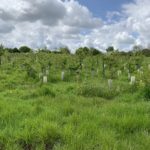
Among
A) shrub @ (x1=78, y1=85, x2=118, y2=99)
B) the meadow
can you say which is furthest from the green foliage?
shrub @ (x1=78, y1=85, x2=118, y2=99)

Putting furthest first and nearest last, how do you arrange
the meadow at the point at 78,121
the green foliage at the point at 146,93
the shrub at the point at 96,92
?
the shrub at the point at 96,92
the green foliage at the point at 146,93
the meadow at the point at 78,121

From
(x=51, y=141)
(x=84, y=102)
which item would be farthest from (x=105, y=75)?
(x=51, y=141)

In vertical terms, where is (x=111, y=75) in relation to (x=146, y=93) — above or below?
above

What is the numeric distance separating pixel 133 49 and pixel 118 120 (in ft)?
45.5

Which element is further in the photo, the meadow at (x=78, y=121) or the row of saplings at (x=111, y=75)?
the row of saplings at (x=111, y=75)

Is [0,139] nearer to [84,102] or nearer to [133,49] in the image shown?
[84,102]

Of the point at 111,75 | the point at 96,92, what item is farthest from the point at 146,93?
the point at 111,75

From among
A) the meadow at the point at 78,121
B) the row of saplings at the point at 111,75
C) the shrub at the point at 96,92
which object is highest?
the row of saplings at the point at 111,75

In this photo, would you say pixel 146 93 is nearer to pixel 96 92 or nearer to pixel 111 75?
pixel 96 92

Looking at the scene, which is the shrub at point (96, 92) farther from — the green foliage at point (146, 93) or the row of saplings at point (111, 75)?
the green foliage at point (146, 93)

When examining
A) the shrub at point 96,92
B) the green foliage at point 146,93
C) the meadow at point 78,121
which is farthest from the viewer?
the shrub at point 96,92

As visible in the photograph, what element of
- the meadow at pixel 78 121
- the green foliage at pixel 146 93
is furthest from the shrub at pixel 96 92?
the green foliage at pixel 146 93

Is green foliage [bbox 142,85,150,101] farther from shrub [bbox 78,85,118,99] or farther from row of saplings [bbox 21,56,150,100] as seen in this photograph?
shrub [bbox 78,85,118,99]

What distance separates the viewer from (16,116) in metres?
7.65
